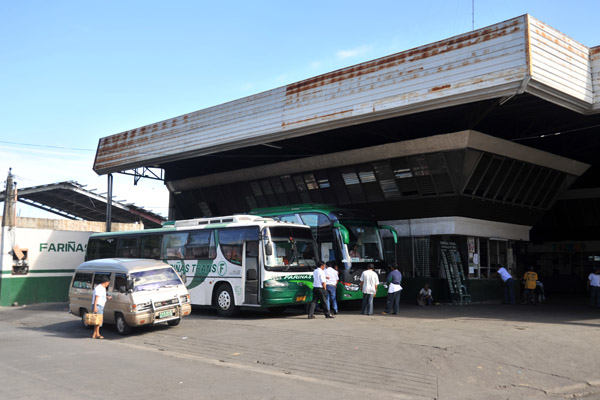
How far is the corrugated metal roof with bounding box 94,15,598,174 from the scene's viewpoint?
14.2 m

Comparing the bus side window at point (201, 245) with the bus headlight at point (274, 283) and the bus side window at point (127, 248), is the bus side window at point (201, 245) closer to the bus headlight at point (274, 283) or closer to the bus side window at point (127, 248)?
the bus headlight at point (274, 283)

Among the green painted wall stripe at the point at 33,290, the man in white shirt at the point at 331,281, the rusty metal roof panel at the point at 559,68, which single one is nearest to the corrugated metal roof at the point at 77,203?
the green painted wall stripe at the point at 33,290

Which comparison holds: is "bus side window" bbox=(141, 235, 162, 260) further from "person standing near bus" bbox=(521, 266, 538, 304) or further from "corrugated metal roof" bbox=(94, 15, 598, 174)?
"person standing near bus" bbox=(521, 266, 538, 304)

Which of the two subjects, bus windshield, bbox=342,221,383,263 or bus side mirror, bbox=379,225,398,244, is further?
bus side mirror, bbox=379,225,398,244

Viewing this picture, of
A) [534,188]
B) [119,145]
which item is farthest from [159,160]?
[534,188]

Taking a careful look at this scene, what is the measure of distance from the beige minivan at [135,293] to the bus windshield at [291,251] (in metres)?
3.04

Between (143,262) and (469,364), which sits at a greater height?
(143,262)

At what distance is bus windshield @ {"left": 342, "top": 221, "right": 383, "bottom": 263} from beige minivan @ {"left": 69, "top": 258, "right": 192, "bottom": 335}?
21.6ft

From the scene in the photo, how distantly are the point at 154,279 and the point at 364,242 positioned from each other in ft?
26.1

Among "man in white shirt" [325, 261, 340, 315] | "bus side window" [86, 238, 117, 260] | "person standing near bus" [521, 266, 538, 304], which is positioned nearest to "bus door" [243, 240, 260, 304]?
"man in white shirt" [325, 261, 340, 315]

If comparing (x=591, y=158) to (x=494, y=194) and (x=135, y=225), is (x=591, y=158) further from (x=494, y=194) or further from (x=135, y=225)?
(x=135, y=225)

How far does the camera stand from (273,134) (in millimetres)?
20453

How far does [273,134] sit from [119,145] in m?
11.6

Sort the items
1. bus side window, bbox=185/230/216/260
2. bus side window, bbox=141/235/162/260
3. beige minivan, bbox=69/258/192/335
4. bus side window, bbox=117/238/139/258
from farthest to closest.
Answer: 1. bus side window, bbox=117/238/139/258
2. bus side window, bbox=141/235/162/260
3. bus side window, bbox=185/230/216/260
4. beige minivan, bbox=69/258/192/335
